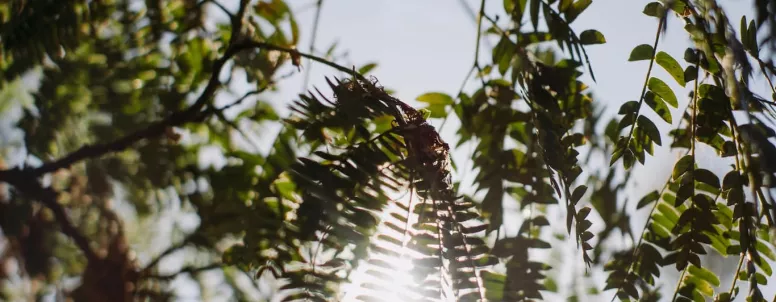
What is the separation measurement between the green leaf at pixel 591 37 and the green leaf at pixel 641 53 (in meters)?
0.08

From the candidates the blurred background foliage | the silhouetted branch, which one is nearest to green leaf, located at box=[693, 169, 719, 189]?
the blurred background foliage

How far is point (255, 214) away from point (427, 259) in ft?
0.68

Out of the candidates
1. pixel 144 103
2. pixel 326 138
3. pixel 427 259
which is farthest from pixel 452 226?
pixel 144 103

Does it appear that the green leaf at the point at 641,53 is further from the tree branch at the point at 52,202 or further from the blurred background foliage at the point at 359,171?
the tree branch at the point at 52,202

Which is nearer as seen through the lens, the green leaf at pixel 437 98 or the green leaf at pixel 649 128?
the green leaf at pixel 649 128

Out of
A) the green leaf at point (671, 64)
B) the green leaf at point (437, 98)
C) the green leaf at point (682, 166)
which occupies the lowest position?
the green leaf at point (682, 166)

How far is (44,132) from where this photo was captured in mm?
1296

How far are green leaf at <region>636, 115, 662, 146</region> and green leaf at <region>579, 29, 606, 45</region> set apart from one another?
0.44 feet

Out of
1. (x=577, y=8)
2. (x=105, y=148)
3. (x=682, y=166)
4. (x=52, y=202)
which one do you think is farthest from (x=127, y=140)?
(x=682, y=166)

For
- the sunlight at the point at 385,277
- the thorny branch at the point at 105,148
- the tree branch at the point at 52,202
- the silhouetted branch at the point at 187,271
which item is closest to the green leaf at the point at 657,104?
the sunlight at the point at 385,277

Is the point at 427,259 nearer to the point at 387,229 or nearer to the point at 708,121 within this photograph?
the point at 387,229

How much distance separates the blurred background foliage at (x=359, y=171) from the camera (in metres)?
0.65

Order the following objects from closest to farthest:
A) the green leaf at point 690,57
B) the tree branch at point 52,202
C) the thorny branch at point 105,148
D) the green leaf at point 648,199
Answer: the green leaf at point 690,57 < the green leaf at point 648,199 < the thorny branch at point 105,148 < the tree branch at point 52,202

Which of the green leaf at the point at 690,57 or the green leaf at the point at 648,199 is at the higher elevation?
the green leaf at the point at 690,57
